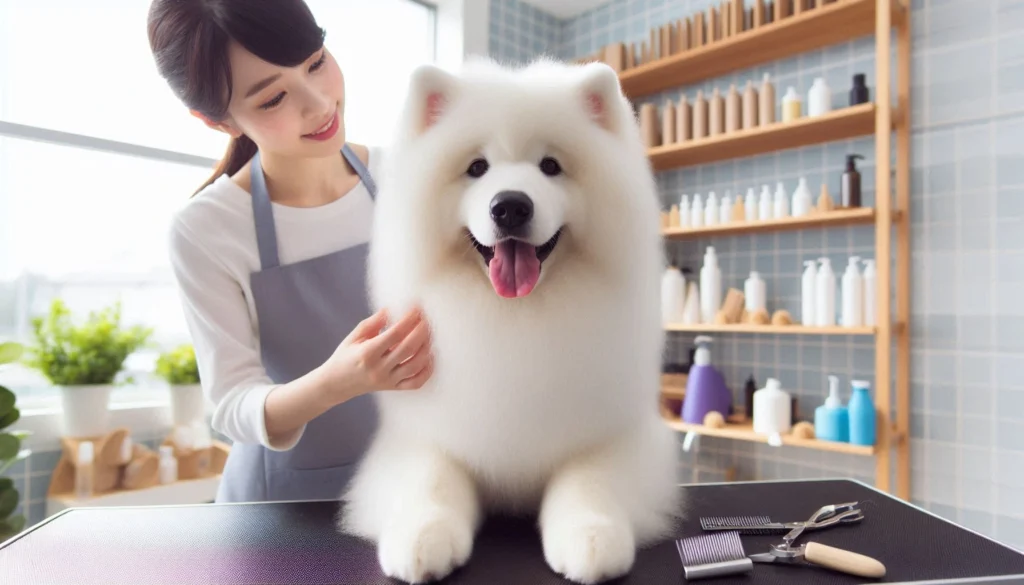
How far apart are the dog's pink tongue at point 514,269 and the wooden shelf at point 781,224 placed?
1910mm

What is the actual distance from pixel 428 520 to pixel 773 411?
2188 mm

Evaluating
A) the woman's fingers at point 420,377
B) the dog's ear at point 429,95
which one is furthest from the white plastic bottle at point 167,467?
the dog's ear at point 429,95

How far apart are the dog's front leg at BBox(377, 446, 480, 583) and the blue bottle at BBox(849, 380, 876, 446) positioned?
1.98 m

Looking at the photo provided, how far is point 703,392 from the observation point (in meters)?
2.81

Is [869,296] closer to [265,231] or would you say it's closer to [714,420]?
[714,420]

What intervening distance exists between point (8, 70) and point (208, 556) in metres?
2.22

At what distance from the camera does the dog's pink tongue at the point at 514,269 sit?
797 mm

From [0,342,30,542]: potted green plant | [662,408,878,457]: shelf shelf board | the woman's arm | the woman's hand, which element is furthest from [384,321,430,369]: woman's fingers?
[662,408,878,457]: shelf shelf board

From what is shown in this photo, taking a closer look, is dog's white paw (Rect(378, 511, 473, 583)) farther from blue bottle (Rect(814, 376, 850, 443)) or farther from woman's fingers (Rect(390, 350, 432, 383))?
blue bottle (Rect(814, 376, 850, 443))

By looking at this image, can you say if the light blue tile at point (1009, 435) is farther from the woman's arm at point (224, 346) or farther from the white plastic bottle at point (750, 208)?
the woman's arm at point (224, 346)

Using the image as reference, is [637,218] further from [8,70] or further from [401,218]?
[8,70]

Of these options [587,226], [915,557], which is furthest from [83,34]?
[915,557]

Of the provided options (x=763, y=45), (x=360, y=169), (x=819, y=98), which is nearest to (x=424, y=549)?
(x=360, y=169)

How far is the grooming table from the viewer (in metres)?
0.79
